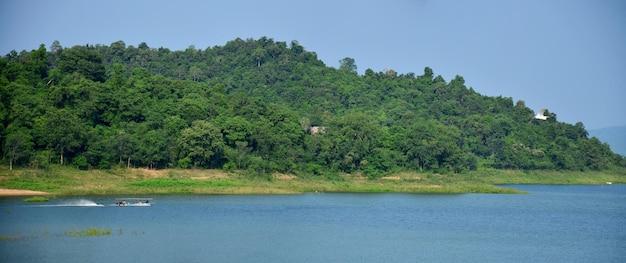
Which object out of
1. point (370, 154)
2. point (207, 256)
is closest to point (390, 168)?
point (370, 154)

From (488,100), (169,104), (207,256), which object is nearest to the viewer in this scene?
(207,256)

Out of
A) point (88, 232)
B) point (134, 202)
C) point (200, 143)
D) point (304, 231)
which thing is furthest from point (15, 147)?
point (304, 231)

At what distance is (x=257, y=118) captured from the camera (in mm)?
86438

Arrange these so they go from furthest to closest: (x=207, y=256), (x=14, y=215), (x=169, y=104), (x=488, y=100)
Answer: (x=488, y=100)
(x=169, y=104)
(x=14, y=215)
(x=207, y=256)

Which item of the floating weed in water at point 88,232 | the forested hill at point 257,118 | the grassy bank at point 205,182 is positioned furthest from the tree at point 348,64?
the floating weed in water at point 88,232

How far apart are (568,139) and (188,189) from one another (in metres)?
72.5

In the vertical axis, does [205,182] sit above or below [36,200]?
above

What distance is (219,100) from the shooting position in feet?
289

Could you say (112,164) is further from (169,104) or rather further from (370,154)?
(370,154)

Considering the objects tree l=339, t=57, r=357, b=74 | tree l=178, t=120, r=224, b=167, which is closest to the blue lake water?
tree l=178, t=120, r=224, b=167

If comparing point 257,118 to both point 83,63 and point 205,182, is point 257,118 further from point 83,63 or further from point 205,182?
point 83,63

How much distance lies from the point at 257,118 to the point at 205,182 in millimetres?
18211

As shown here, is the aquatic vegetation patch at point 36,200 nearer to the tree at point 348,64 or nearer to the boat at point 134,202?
the boat at point 134,202

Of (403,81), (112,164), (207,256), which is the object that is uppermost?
(403,81)
